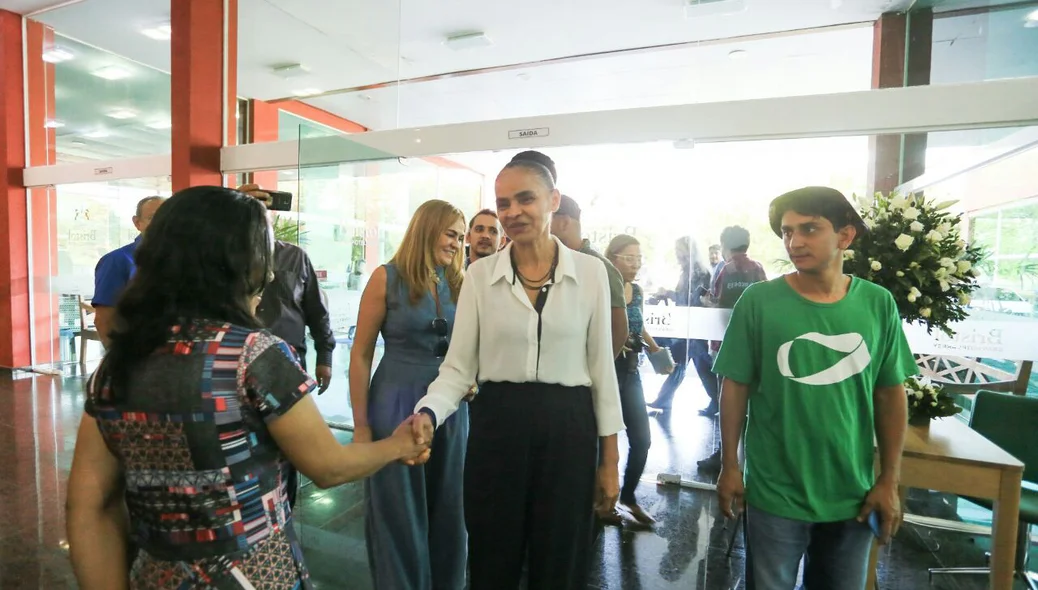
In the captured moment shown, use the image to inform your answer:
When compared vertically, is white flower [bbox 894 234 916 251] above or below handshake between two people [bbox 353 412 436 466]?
above

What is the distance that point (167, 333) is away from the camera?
3.05 ft

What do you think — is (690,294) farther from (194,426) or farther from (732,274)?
(194,426)

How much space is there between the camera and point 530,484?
1440 mm

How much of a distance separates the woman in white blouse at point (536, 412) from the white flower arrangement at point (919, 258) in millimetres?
1422

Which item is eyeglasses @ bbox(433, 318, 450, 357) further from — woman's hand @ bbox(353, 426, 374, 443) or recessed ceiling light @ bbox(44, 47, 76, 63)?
recessed ceiling light @ bbox(44, 47, 76, 63)

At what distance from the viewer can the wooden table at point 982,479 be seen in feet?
6.11

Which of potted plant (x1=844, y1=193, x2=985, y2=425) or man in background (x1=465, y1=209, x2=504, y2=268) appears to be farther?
man in background (x1=465, y1=209, x2=504, y2=268)

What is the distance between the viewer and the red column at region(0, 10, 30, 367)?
6.62 m

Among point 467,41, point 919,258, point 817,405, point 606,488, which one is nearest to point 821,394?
point 817,405

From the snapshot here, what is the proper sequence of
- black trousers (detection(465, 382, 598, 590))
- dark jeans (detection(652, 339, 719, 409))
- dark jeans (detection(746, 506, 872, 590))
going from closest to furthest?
black trousers (detection(465, 382, 598, 590))
dark jeans (detection(746, 506, 872, 590))
dark jeans (detection(652, 339, 719, 409))

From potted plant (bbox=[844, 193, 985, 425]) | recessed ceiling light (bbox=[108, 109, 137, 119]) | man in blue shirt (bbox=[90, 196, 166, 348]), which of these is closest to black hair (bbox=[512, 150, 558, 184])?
potted plant (bbox=[844, 193, 985, 425])

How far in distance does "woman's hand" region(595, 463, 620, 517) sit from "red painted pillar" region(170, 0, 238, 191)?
539 cm

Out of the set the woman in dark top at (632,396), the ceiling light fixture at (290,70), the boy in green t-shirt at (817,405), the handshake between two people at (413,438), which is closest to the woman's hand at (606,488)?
the boy in green t-shirt at (817,405)

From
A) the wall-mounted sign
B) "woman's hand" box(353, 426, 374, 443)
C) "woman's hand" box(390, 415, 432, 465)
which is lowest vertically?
"woman's hand" box(353, 426, 374, 443)
